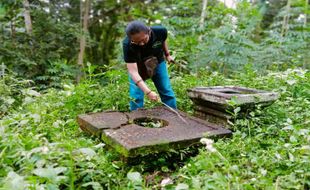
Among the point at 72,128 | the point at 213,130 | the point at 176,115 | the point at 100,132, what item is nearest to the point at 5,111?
the point at 72,128

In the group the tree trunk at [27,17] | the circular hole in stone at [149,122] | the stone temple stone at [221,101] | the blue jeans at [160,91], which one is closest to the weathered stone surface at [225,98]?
the stone temple stone at [221,101]

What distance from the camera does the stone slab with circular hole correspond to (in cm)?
254

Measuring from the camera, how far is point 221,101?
3227 mm

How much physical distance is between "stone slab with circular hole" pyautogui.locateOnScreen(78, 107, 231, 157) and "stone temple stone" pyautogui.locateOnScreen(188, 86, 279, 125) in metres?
0.27

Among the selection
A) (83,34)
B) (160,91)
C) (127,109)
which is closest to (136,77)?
(160,91)

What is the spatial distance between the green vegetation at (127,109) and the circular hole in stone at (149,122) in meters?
0.60

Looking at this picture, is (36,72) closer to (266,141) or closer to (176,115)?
(176,115)

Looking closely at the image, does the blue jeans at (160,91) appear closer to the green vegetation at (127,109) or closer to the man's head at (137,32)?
the green vegetation at (127,109)

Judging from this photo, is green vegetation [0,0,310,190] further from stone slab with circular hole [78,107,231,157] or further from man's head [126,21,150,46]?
man's head [126,21,150,46]

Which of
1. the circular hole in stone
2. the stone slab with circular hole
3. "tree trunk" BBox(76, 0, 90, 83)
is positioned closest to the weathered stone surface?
the stone slab with circular hole

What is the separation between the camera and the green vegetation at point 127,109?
2037 mm

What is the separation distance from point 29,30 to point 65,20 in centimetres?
114

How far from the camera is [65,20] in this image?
8.17 m

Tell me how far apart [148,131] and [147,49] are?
1297mm
